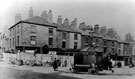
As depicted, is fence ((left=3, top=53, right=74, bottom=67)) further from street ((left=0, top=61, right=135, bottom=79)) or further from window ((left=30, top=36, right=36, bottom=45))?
window ((left=30, top=36, right=36, bottom=45))

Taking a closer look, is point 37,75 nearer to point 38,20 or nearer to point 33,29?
point 33,29

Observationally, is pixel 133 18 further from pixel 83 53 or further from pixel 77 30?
pixel 77 30

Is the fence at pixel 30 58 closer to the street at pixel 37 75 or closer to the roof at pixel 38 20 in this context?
the street at pixel 37 75

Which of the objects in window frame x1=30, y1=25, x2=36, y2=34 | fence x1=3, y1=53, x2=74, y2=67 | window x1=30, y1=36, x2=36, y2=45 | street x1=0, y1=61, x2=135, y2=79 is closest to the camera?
street x1=0, y1=61, x2=135, y2=79

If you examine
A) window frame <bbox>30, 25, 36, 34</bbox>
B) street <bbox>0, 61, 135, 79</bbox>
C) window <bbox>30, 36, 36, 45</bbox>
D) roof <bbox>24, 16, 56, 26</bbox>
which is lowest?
street <bbox>0, 61, 135, 79</bbox>

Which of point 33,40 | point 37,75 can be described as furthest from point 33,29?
point 37,75

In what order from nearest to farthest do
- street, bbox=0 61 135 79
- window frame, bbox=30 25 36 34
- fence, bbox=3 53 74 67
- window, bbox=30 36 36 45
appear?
street, bbox=0 61 135 79 → window, bbox=30 36 36 45 → window frame, bbox=30 25 36 34 → fence, bbox=3 53 74 67

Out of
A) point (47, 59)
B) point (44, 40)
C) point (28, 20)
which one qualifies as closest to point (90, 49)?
point (44, 40)

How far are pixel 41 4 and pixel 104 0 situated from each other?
5.85ft

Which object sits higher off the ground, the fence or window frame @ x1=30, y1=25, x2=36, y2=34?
window frame @ x1=30, y1=25, x2=36, y2=34

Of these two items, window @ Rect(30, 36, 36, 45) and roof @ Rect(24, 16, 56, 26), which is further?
roof @ Rect(24, 16, 56, 26)

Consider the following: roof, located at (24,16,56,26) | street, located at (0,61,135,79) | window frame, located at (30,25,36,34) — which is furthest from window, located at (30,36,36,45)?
street, located at (0,61,135,79)

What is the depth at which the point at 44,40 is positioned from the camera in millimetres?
6160

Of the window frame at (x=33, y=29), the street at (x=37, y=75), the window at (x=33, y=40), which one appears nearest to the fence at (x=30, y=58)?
the street at (x=37, y=75)
